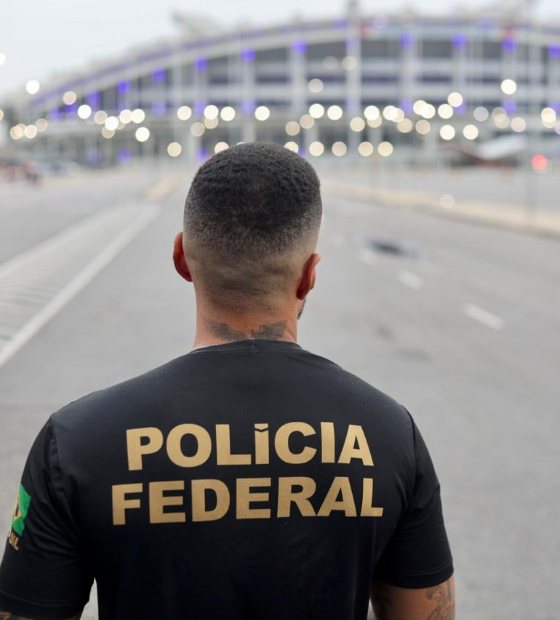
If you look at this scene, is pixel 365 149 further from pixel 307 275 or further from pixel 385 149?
pixel 307 275

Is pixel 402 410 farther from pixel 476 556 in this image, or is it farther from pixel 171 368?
pixel 476 556

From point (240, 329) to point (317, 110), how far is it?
411 ft

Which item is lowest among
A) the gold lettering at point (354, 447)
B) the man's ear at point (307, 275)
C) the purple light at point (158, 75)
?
the gold lettering at point (354, 447)

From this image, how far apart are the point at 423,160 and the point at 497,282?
4241 inches

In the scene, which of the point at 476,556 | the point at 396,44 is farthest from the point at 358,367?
the point at 396,44

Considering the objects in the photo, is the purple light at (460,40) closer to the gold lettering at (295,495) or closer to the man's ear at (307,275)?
the man's ear at (307,275)

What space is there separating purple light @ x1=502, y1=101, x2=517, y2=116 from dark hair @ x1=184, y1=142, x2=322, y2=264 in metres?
135

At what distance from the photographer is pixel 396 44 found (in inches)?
5118

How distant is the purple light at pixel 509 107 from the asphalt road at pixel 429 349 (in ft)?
364

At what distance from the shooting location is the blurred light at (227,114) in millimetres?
118812

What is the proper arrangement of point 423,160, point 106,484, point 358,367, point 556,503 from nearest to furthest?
point 106,484, point 556,503, point 358,367, point 423,160

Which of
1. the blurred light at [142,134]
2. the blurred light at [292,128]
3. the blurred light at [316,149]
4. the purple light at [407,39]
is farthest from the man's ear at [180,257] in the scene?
the purple light at [407,39]

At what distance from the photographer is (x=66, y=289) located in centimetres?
1588

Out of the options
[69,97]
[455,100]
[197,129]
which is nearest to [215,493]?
[197,129]
